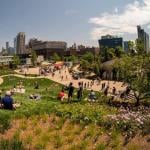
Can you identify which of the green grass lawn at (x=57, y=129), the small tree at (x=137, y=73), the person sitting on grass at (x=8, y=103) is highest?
the small tree at (x=137, y=73)

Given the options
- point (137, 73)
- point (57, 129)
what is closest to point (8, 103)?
point (57, 129)

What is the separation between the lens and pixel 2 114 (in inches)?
869

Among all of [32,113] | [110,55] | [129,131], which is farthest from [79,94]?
[110,55]

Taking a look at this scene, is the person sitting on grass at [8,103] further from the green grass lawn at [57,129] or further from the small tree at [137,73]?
the small tree at [137,73]

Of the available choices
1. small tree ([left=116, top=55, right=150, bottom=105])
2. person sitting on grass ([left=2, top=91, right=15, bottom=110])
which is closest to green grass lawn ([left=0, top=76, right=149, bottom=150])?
person sitting on grass ([left=2, top=91, right=15, bottom=110])

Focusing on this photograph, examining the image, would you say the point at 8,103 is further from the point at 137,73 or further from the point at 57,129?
the point at 137,73

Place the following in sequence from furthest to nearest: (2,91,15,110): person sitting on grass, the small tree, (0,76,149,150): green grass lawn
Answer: the small tree, (2,91,15,110): person sitting on grass, (0,76,149,150): green grass lawn

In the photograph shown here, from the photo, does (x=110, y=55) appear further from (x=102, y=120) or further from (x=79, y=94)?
(x=102, y=120)

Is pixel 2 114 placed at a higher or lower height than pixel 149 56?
lower

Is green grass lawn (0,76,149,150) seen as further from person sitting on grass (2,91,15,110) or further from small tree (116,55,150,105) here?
small tree (116,55,150,105)

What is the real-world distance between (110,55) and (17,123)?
12342 cm

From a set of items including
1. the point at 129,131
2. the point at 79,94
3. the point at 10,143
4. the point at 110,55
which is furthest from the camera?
the point at 110,55

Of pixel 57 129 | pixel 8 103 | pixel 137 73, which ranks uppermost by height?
pixel 137 73

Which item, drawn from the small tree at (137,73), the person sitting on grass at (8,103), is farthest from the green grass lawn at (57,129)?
the small tree at (137,73)
